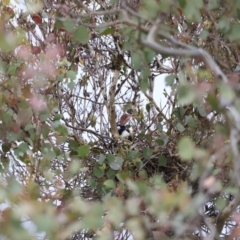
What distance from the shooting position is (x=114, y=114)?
210 centimetres

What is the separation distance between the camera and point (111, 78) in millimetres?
2074

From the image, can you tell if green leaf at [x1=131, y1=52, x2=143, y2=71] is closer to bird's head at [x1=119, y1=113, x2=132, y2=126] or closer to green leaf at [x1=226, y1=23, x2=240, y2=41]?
green leaf at [x1=226, y1=23, x2=240, y2=41]

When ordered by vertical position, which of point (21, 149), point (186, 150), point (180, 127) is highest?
point (180, 127)

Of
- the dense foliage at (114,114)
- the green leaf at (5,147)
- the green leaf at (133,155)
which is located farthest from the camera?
the green leaf at (133,155)

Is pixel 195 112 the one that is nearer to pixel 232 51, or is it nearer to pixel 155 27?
pixel 232 51

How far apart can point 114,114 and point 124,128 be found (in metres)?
0.10

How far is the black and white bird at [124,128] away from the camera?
1.99m

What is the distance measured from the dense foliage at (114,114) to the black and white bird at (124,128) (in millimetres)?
30

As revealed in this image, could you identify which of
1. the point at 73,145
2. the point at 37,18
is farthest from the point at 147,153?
the point at 37,18

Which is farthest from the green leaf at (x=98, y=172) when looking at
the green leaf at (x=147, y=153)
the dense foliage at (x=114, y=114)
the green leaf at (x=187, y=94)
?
the green leaf at (x=187, y=94)

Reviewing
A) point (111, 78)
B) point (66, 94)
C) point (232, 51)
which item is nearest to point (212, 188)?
point (232, 51)

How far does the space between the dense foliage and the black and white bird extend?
0.03 meters

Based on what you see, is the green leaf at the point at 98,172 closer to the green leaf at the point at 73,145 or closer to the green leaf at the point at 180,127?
the green leaf at the point at 73,145

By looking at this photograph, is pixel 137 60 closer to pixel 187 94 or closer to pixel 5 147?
pixel 187 94
